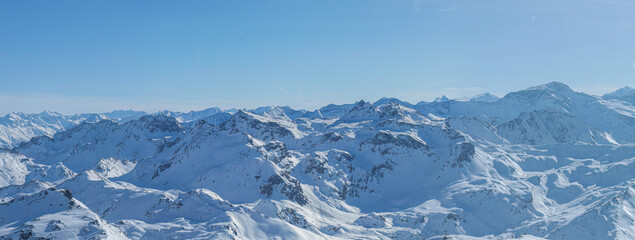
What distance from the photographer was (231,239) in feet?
646

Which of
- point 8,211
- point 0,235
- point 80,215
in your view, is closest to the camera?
point 0,235

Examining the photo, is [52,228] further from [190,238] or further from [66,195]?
[190,238]

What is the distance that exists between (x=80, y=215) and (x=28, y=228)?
52.8 feet

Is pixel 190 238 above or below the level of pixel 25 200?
below

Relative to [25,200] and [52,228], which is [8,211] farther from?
[52,228]

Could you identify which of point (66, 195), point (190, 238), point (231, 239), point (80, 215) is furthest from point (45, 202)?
point (231, 239)

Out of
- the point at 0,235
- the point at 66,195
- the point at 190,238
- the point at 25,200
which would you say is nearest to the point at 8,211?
the point at 25,200

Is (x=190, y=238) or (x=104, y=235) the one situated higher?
(x=104, y=235)

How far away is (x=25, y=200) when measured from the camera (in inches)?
6339

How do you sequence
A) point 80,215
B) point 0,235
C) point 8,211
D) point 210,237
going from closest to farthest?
point 0,235, point 80,215, point 8,211, point 210,237

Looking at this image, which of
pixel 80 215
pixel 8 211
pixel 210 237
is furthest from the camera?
pixel 210 237

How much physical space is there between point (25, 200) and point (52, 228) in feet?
116

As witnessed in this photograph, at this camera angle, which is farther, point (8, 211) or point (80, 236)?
point (8, 211)

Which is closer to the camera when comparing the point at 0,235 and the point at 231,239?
the point at 0,235
